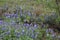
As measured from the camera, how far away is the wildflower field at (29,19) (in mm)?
5359

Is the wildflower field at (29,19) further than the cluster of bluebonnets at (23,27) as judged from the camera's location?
Yes

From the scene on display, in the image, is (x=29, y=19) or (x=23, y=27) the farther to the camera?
(x=29, y=19)

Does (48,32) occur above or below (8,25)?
below

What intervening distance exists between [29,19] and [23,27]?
119cm

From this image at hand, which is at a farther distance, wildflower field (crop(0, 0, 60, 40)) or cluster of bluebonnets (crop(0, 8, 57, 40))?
wildflower field (crop(0, 0, 60, 40))

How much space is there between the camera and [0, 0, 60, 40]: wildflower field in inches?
211

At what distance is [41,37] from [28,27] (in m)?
0.46

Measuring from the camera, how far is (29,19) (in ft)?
22.6

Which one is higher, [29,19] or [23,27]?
[23,27]

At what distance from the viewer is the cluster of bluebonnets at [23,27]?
5.23 meters

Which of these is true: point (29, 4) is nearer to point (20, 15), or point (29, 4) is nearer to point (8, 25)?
point (20, 15)

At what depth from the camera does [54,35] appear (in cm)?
610

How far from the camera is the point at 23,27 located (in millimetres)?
5723

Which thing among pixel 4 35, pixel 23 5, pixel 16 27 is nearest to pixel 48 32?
pixel 16 27
